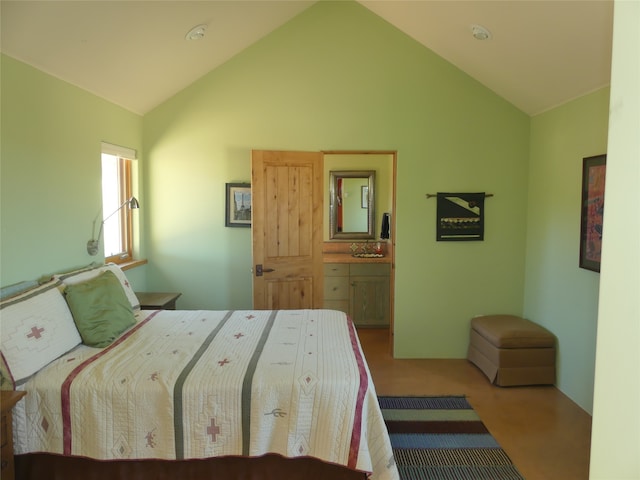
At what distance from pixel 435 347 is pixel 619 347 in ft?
11.7

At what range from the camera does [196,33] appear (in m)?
3.08

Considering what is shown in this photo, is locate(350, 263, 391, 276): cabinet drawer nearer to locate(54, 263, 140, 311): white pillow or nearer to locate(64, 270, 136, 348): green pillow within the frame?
locate(54, 263, 140, 311): white pillow

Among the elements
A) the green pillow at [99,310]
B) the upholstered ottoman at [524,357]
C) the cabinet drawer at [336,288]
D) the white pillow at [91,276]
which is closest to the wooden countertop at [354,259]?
the cabinet drawer at [336,288]

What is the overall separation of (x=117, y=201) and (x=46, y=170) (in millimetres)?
1141

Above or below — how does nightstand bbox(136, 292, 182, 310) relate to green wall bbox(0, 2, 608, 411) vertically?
below

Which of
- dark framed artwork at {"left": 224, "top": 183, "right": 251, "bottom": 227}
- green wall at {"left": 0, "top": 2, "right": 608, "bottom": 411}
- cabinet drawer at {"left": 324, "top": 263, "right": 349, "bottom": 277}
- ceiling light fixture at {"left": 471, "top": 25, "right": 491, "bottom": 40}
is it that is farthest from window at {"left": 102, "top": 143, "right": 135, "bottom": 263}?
ceiling light fixture at {"left": 471, "top": 25, "right": 491, "bottom": 40}

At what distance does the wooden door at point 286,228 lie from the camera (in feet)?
12.4

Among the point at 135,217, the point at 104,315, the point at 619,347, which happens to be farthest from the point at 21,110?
the point at 619,347

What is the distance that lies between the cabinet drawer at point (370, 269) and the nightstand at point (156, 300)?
6.62 ft

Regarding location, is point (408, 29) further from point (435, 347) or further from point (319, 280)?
point (435, 347)

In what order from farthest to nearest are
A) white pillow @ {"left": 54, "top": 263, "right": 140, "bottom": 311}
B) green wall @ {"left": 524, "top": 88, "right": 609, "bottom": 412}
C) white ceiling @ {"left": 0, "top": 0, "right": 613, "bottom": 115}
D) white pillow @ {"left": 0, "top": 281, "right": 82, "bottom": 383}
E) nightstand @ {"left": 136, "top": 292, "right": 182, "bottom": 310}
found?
nightstand @ {"left": 136, "top": 292, "right": 182, "bottom": 310}, green wall @ {"left": 524, "top": 88, "right": 609, "bottom": 412}, white pillow @ {"left": 54, "top": 263, "right": 140, "bottom": 311}, white ceiling @ {"left": 0, "top": 0, "right": 613, "bottom": 115}, white pillow @ {"left": 0, "top": 281, "right": 82, "bottom": 383}

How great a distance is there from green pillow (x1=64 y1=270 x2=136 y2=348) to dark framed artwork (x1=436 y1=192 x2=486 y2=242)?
9.13 ft

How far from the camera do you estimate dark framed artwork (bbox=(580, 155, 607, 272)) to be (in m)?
2.86

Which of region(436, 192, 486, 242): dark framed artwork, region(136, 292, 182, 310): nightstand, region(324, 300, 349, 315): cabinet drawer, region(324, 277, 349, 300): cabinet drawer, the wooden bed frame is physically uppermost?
region(436, 192, 486, 242): dark framed artwork
